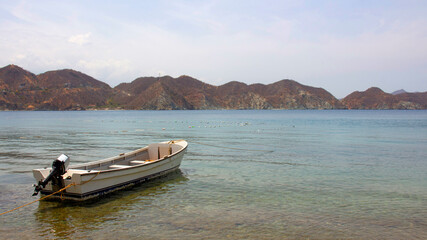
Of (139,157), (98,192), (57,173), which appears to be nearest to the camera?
(57,173)

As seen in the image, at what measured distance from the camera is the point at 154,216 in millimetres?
12523

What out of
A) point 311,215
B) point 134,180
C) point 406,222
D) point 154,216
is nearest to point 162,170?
point 134,180

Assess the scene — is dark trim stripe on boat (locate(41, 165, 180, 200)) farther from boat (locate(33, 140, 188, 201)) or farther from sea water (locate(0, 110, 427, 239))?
sea water (locate(0, 110, 427, 239))

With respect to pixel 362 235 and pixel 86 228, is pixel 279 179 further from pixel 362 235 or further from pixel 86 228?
pixel 86 228

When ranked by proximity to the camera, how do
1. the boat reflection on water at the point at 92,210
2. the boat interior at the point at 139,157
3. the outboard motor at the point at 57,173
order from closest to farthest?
the boat reflection on water at the point at 92,210 < the outboard motor at the point at 57,173 < the boat interior at the point at 139,157

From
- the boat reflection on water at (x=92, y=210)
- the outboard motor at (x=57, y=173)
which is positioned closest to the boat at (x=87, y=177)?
the outboard motor at (x=57, y=173)

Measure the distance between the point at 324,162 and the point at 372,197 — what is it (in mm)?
9398

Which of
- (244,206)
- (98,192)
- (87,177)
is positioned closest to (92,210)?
(87,177)

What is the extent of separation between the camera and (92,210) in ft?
43.0

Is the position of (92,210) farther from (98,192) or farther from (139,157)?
(139,157)

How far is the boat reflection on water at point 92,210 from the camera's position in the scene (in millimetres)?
11398

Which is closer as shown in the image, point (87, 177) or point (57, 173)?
point (57, 173)

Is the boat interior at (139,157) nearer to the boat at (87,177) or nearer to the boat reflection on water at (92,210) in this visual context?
the boat at (87,177)

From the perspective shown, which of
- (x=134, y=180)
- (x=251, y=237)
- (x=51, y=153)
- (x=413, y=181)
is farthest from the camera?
(x=51, y=153)
